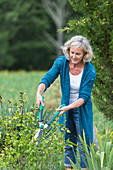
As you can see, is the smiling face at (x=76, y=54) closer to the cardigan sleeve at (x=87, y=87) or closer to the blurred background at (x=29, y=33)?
the cardigan sleeve at (x=87, y=87)

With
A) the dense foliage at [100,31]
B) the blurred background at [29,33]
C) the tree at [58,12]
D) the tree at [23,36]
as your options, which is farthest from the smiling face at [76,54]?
the tree at [23,36]

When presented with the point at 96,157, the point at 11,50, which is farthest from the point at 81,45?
the point at 11,50

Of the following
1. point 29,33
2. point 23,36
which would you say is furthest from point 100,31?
point 23,36

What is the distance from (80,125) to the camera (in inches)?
133

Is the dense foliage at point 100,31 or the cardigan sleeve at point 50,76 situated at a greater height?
the dense foliage at point 100,31

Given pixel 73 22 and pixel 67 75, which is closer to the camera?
pixel 67 75

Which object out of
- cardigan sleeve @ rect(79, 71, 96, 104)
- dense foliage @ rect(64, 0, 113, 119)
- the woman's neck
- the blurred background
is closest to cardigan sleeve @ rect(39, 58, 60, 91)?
the woman's neck

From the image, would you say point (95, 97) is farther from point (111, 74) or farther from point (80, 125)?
point (80, 125)

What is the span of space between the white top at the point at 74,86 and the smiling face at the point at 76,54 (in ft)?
0.54

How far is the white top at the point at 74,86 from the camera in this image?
3.29 meters

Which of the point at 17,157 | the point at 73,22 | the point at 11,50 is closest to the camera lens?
the point at 17,157

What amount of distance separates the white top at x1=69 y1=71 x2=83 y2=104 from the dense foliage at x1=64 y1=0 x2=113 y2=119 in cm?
139

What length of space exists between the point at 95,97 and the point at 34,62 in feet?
80.3

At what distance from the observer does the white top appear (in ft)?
10.8
